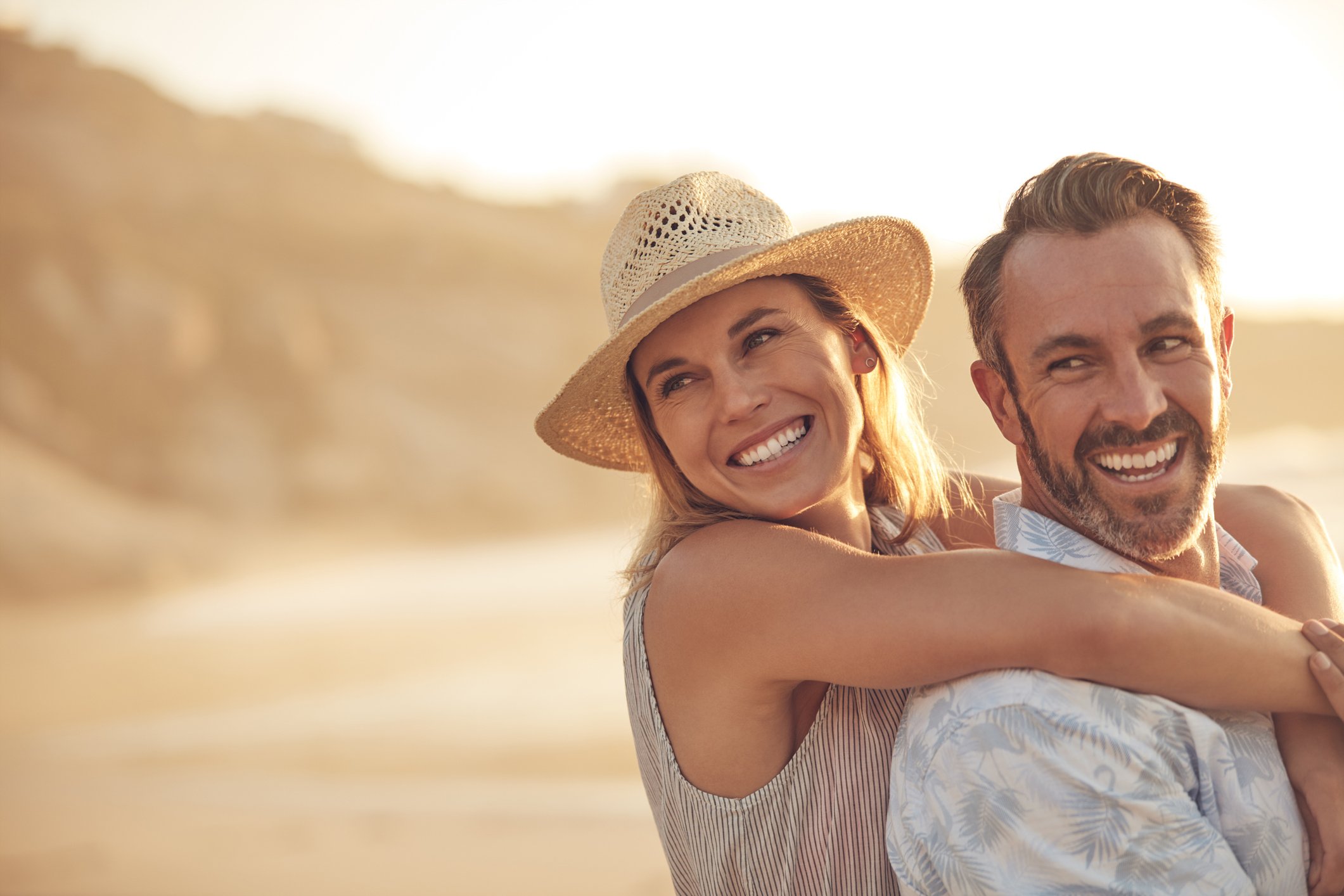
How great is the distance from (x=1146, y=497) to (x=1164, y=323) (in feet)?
1.06

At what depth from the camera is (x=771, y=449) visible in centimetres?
274

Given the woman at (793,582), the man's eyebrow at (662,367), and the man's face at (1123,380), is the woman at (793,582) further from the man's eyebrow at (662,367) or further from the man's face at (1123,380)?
the man's face at (1123,380)

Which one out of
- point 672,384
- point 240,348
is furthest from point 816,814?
point 240,348

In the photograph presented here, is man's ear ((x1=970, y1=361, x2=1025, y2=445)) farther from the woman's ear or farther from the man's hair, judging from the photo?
the woman's ear

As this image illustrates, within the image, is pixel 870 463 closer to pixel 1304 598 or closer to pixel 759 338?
pixel 759 338

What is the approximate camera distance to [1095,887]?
1.94 meters

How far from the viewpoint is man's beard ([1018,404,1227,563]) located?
2244 mm

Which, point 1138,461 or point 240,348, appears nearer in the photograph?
point 1138,461

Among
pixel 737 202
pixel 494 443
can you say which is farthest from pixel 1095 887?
pixel 494 443

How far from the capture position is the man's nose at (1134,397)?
7.22 feet

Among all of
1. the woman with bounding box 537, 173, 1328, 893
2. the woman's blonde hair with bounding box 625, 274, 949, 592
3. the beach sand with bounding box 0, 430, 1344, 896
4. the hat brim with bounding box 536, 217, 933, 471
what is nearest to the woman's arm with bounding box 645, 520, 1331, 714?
the woman with bounding box 537, 173, 1328, 893

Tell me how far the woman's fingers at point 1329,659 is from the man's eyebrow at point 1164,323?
60cm

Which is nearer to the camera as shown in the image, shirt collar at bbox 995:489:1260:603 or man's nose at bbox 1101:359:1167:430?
man's nose at bbox 1101:359:1167:430

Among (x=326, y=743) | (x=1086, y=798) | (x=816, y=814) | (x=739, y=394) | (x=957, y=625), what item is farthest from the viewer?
(x=326, y=743)
